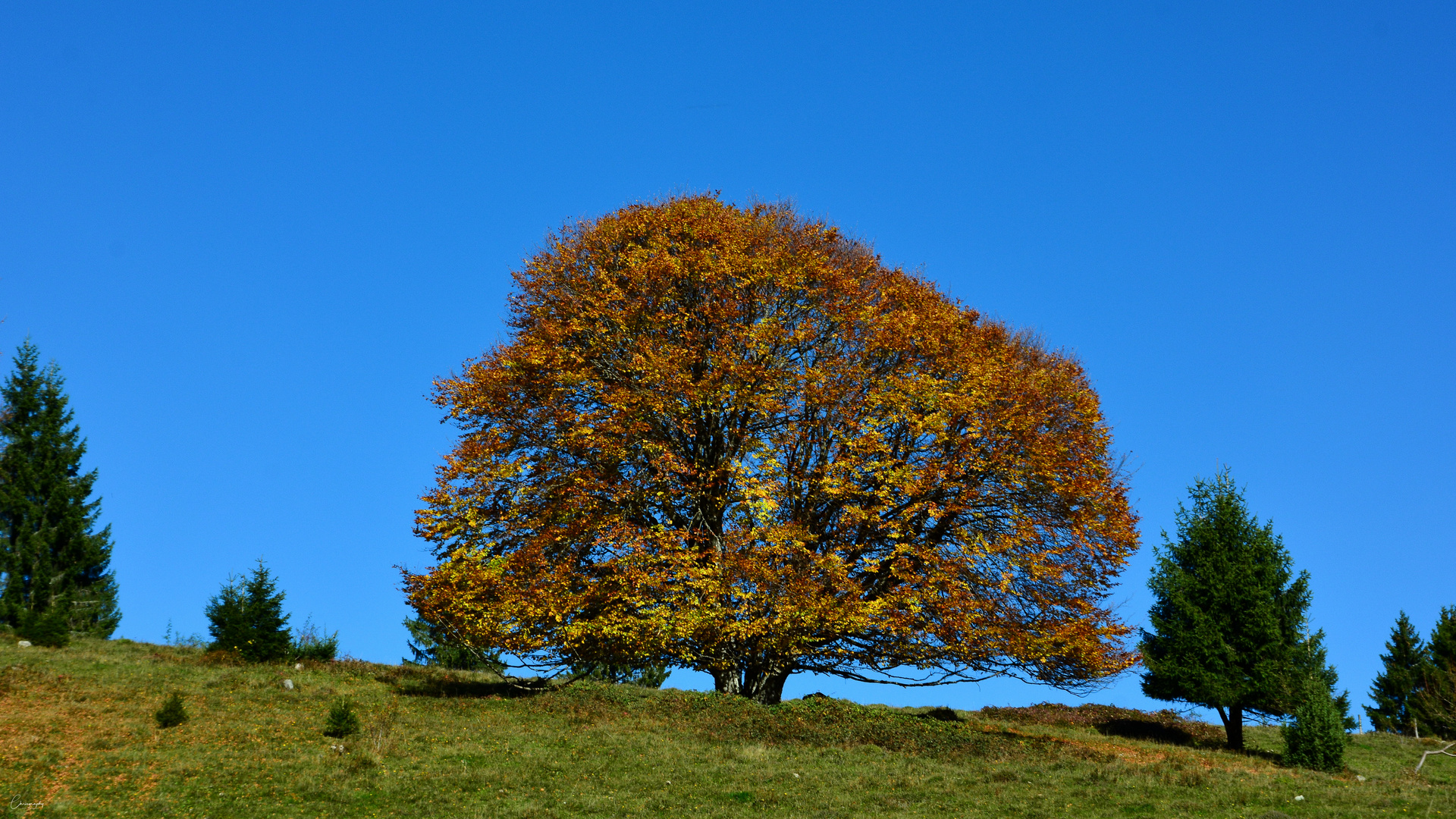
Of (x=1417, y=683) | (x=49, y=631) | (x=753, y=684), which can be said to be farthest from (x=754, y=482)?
(x=1417, y=683)

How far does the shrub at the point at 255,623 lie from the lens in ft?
95.3

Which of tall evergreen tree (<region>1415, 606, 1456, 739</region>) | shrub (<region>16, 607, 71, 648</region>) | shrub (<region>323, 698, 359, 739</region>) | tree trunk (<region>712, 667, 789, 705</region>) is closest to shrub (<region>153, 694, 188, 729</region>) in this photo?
shrub (<region>323, 698, 359, 739</region>)

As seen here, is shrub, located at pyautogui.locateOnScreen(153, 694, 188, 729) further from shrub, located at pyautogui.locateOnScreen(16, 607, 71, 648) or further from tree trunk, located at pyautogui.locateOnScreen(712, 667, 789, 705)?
tree trunk, located at pyautogui.locateOnScreen(712, 667, 789, 705)

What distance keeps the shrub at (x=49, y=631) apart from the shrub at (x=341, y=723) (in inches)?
508

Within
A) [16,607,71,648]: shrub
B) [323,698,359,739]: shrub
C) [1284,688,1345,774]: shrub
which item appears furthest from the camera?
[16,607,71,648]: shrub

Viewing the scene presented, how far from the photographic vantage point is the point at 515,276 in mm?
31844

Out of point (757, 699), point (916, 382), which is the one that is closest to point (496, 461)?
point (757, 699)

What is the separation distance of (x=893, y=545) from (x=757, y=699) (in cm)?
622

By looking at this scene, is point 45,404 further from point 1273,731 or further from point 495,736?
point 1273,731

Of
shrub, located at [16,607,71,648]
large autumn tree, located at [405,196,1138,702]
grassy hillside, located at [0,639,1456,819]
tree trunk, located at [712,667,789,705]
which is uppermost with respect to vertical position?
large autumn tree, located at [405,196,1138,702]

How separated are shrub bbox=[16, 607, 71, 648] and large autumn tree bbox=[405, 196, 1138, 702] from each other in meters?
12.3

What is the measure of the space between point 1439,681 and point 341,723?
46528 mm

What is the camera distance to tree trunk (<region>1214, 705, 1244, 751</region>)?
105 ft

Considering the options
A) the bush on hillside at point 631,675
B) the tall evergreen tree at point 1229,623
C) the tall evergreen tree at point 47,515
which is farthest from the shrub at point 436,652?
the tall evergreen tree at point 1229,623
